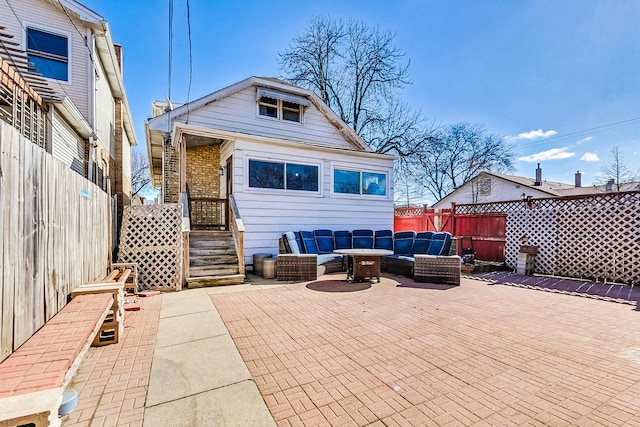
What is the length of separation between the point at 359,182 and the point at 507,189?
1839 centimetres

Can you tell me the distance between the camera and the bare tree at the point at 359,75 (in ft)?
55.1

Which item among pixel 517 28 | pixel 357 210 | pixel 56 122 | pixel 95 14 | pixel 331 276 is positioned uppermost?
pixel 517 28

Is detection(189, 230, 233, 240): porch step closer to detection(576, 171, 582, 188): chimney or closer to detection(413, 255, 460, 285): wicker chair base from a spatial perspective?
detection(413, 255, 460, 285): wicker chair base

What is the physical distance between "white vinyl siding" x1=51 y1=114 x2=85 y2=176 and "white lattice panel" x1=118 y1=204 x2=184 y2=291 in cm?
259

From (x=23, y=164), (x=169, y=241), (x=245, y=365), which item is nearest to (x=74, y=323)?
(x=23, y=164)

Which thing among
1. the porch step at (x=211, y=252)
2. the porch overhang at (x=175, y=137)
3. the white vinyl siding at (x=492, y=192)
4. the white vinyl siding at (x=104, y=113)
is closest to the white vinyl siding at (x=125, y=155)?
the porch overhang at (x=175, y=137)

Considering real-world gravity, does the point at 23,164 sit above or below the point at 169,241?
above

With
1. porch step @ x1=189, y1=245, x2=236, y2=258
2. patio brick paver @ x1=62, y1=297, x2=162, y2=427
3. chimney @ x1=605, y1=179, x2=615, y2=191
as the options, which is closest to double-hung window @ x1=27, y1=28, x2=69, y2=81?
porch step @ x1=189, y1=245, x2=236, y2=258

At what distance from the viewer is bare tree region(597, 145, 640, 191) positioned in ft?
72.8

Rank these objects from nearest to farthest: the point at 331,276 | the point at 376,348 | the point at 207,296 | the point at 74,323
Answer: the point at 74,323
the point at 376,348
the point at 207,296
the point at 331,276

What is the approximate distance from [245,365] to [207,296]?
10.0 ft

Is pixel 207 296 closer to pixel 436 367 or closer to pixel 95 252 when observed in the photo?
pixel 95 252

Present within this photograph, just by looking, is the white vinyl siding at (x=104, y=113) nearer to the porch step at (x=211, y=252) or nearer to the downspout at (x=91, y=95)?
the downspout at (x=91, y=95)

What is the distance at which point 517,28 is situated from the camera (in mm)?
10758
